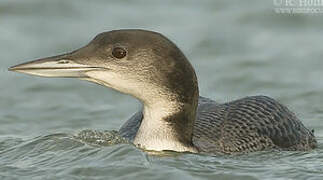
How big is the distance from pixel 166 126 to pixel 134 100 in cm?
436

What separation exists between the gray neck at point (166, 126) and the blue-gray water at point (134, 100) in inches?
4.9

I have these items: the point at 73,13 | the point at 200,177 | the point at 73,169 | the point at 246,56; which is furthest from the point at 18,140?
the point at 73,13

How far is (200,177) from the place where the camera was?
8.92m

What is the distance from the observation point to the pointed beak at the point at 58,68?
29.7 ft

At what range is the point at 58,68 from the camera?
9117 millimetres

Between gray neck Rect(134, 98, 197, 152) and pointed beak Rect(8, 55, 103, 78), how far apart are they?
0.63 m

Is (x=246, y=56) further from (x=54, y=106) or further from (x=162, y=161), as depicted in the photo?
(x=162, y=161)

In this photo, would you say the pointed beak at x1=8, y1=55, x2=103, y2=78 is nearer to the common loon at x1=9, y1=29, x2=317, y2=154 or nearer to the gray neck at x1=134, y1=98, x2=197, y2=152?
the common loon at x1=9, y1=29, x2=317, y2=154

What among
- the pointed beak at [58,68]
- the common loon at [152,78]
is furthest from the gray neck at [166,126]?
the pointed beak at [58,68]

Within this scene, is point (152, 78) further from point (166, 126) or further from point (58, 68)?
point (58, 68)

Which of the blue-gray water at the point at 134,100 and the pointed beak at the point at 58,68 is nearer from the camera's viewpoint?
the pointed beak at the point at 58,68

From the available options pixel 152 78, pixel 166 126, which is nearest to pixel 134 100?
pixel 166 126

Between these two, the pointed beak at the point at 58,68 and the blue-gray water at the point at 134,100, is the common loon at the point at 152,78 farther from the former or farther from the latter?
the blue-gray water at the point at 134,100

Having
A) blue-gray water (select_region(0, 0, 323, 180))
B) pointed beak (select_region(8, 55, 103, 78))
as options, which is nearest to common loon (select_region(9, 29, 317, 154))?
pointed beak (select_region(8, 55, 103, 78))
